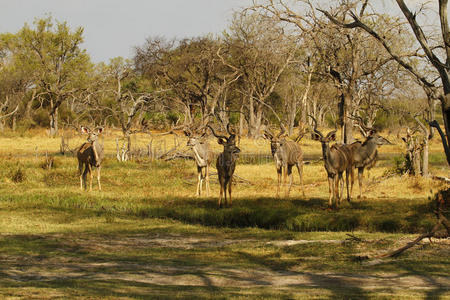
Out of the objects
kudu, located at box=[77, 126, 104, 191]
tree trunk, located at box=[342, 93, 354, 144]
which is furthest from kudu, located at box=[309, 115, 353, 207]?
tree trunk, located at box=[342, 93, 354, 144]

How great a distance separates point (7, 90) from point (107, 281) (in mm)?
55303

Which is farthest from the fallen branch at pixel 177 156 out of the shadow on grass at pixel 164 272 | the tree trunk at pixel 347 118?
the shadow on grass at pixel 164 272

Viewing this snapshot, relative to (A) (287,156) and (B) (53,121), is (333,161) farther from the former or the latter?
(B) (53,121)

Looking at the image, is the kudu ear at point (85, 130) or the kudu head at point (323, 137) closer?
the kudu head at point (323, 137)

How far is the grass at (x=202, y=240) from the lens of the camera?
8594 mm

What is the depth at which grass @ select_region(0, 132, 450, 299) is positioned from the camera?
8594 mm

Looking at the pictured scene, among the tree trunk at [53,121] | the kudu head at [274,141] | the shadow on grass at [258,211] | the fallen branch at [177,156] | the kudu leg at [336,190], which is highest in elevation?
the tree trunk at [53,121]

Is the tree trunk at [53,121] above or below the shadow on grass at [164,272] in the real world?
above

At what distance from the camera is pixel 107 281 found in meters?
8.91

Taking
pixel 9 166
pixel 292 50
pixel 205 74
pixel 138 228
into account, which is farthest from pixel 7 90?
pixel 138 228

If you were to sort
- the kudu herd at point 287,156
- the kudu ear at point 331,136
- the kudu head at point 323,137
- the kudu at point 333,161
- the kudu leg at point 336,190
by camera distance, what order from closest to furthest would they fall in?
1. the kudu leg at point 336,190
2. the kudu at point 333,161
3. the kudu head at point 323,137
4. the kudu herd at point 287,156
5. the kudu ear at point 331,136

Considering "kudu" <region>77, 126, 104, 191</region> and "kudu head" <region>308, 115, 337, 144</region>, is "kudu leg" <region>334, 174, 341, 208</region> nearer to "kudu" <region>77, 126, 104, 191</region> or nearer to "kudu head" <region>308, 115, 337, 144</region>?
"kudu head" <region>308, 115, 337, 144</region>

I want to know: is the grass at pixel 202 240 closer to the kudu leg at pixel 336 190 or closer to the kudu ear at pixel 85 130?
the kudu leg at pixel 336 190

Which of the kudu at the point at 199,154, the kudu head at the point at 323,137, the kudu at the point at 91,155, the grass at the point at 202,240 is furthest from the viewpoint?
the kudu at the point at 91,155
